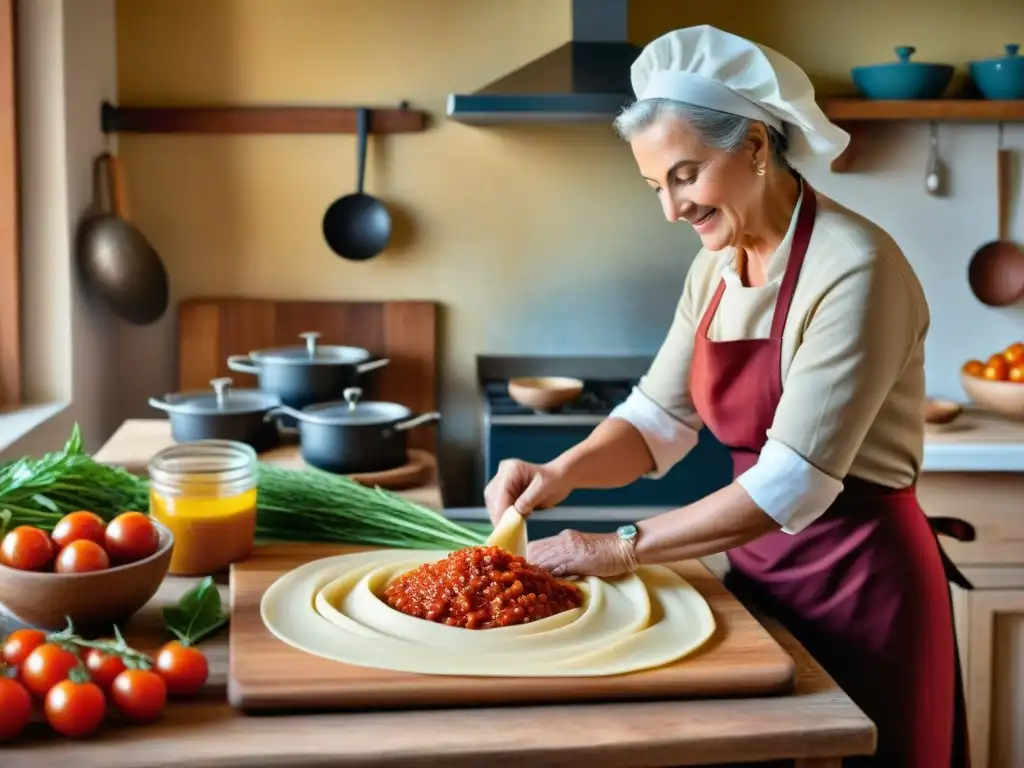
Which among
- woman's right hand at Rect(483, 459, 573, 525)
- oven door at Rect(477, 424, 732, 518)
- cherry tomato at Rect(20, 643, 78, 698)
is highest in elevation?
woman's right hand at Rect(483, 459, 573, 525)

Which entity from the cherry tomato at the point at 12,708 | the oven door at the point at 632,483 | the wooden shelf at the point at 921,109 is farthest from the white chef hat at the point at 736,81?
the wooden shelf at the point at 921,109

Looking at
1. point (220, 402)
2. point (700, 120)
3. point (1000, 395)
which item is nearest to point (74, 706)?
point (700, 120)

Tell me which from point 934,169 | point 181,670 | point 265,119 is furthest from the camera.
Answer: point 934,169

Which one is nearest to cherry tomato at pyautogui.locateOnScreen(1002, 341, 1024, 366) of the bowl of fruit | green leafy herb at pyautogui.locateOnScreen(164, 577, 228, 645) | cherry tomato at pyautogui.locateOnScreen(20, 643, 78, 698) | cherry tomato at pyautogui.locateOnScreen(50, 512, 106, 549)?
the bowl of fruit

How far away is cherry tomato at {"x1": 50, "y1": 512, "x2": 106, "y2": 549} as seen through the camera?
122 centimetres

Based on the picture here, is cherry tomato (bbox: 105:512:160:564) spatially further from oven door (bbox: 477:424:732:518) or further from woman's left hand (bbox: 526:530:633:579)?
oven door (bbox: 477:424:732:518)

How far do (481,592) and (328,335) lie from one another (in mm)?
1861

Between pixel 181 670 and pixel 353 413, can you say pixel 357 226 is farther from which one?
pixel 181 670

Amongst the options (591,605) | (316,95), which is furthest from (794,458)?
(316,95)

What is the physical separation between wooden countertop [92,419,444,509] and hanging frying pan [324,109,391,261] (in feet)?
2.35

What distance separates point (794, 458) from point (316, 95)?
2019 millimetres

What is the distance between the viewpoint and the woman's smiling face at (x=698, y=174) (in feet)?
4.70

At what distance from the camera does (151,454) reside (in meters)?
2.24

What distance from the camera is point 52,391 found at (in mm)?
2580
